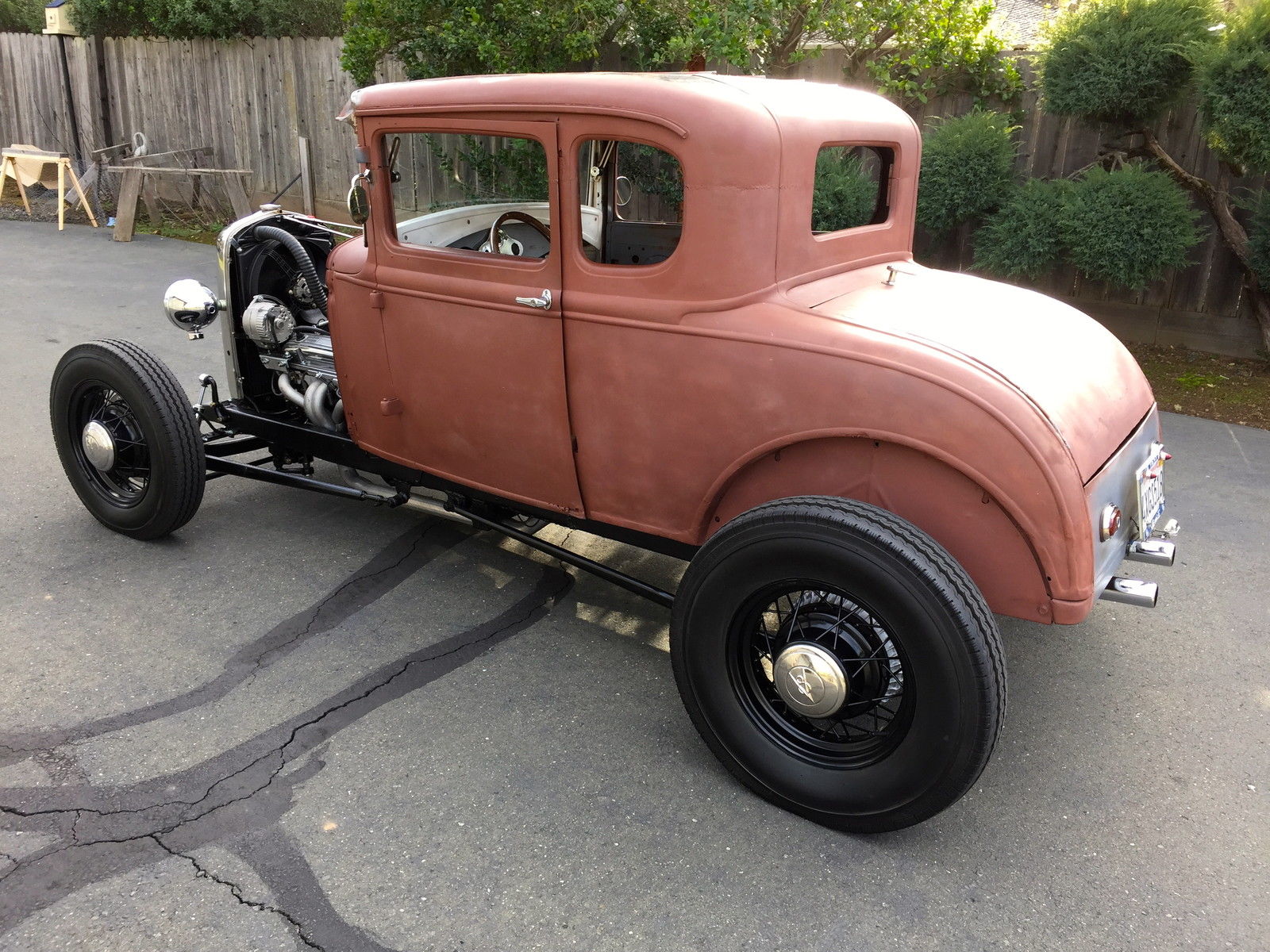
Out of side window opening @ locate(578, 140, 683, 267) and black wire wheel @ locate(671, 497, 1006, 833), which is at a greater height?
side window opening @ locate(578, 140, 683, 267)

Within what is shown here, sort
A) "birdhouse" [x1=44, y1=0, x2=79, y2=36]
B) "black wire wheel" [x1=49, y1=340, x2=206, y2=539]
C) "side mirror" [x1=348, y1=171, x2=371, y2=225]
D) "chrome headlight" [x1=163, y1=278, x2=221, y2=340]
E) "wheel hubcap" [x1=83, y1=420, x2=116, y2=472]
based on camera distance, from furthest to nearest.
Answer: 1. "birdhouse" [x1=44, y1=0, x2=79, y2=36]
2. "chrome headlight" [x1=163, y1=278, x2=221, y2=340]
3. "wheel hubcap" [x1=83, y1=420, x2=116, y2=472]
4. "black wire wheel" [x1=49, y1=340, x2=206, y2=539]
5. "side mirror" [x1=348, y1=171, x2=371, y2=225]

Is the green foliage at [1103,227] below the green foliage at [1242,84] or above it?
below

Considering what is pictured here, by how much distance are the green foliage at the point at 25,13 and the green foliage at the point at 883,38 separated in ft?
49.1

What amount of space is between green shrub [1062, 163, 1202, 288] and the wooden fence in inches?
28.9

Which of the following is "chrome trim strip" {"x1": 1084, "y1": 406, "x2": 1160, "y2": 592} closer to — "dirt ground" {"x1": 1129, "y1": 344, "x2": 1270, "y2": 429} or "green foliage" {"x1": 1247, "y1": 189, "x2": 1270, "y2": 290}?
"dirt ground" {"x1": 1129, "y1": 344, "x2": 1270, "y2": 429}

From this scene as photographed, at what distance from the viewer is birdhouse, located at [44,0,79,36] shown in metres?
14.3

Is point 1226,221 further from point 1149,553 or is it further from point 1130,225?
point 1149,553

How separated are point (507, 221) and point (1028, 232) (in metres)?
4.28

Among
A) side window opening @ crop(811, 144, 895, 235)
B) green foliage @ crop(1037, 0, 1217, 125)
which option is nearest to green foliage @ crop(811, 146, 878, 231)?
side window opening @ crop(811, 144, 895, 235)

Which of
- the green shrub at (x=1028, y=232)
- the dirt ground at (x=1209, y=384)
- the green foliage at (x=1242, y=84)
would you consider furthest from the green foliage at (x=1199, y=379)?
the green foliage at (x=1242, y=84)

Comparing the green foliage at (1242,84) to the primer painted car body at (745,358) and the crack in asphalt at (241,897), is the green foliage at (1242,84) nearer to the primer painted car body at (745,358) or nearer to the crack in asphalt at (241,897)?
the primer painted car body at (745,358)

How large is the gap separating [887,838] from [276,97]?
12317 millimetres

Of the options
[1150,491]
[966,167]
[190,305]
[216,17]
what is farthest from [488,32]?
[1150,491]

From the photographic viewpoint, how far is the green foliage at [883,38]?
7.09 m
